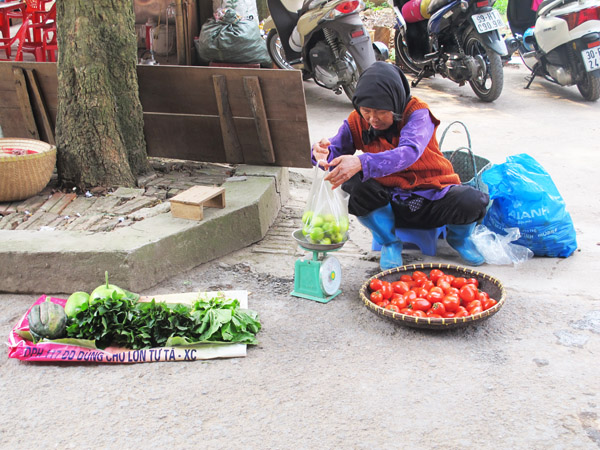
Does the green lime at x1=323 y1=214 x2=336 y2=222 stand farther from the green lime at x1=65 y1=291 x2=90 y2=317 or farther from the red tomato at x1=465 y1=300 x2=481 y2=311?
the green lime at x1=65 y1=291 x2=90 y2=317

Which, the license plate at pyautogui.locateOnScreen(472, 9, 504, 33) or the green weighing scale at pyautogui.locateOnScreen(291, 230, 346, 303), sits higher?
the license plate at pyautogui.locateOnScreen(472, 9, 504, 33)

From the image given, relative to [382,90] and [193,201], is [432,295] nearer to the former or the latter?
[382,90]

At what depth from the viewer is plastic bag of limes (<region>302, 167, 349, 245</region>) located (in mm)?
3171

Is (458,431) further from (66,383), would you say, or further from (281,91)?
(281,91)

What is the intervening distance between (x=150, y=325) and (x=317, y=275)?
94 cm

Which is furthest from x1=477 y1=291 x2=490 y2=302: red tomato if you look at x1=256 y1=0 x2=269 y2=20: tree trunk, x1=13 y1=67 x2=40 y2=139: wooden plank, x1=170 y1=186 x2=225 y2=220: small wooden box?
x1=256 y1=0 x2=269 y2=20: tree trunk

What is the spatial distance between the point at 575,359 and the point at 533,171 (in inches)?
60.6

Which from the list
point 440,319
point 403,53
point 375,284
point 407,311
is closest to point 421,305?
point 407,311

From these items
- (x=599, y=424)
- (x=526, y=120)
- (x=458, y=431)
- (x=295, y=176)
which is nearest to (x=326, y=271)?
(x=458, y=431)

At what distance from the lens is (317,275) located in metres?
3.27

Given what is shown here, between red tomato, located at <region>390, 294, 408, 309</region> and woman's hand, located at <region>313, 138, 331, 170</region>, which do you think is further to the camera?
woman's hand, located at <region>313, 138, 331, 170</region>

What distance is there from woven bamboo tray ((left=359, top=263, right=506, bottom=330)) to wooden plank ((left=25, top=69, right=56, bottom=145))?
124 inches

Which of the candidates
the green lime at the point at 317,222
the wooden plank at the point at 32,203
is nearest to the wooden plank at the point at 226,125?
the wooden plank at the point at 32,203

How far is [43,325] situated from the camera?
2785mm
